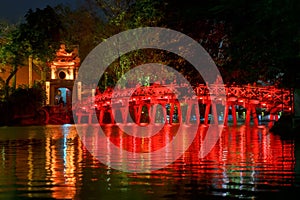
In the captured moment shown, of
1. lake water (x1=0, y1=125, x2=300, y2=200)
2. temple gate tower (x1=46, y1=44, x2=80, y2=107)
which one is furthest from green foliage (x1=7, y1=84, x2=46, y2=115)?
lake water (x1=0, y1=125, x2=300, y2=200)

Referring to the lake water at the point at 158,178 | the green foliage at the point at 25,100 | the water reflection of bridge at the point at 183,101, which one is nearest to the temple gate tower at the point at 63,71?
the water reflection of bridge at the point at 183,101

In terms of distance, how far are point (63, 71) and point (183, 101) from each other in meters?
15.2

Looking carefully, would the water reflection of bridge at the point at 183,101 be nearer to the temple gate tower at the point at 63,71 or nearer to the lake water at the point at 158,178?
the temple gate tower at the point at 63,71

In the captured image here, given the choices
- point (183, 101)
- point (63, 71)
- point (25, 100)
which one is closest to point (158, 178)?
point (183, 101)

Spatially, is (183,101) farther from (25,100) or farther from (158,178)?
(158,178)

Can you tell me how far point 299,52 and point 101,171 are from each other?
5.36 metres

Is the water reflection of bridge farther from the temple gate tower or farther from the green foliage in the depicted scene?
the temple gate tower

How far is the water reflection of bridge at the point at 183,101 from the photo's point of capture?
36.1m

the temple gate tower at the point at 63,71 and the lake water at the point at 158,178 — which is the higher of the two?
the temple gate tower at the point at 63,71

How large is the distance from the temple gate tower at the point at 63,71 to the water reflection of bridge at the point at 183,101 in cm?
574

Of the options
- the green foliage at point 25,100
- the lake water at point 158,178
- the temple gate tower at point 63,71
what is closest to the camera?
the lake water at point 158,178

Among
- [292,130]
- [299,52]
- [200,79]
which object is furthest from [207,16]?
[200,79]

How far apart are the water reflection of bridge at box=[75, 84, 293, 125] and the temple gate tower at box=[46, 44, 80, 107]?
574 cm

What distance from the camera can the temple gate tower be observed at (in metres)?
52.2
